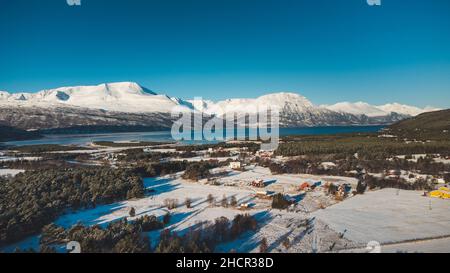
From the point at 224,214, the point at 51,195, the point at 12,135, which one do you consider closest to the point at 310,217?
the point at 224,214

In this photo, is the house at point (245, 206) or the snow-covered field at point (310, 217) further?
the house at point (245, 206)

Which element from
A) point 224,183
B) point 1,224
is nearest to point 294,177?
point 224,183

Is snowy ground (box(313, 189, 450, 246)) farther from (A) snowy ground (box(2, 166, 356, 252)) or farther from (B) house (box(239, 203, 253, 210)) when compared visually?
(B) house (box(239, 203, 253, 210))

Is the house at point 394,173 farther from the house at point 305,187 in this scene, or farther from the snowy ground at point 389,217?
the house at point 305,187

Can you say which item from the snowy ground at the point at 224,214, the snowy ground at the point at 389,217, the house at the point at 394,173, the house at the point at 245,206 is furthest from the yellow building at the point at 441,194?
the house at the point at 245,206

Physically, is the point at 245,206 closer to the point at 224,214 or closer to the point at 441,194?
the point at 224,214

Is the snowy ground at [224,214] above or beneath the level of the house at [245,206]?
beneath

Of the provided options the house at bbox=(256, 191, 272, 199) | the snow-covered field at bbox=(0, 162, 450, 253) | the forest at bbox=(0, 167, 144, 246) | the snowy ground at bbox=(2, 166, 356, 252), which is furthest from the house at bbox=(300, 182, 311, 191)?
the forest at bbox=(0, 167, 144, 246)

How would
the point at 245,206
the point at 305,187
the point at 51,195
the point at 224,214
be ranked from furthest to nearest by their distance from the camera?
the point at 305,187 < the point at 51,195 < the point at 245,206 < the point at 224,214

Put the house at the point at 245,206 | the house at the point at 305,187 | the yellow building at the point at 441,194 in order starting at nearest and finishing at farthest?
the house at the point at 245,206 → the yellow building at the point at 441,194 → the house at the point at 305,187
